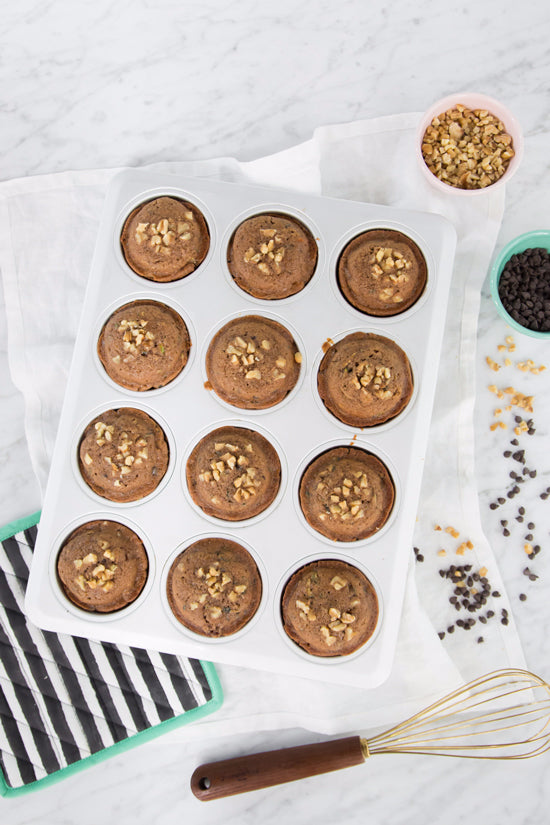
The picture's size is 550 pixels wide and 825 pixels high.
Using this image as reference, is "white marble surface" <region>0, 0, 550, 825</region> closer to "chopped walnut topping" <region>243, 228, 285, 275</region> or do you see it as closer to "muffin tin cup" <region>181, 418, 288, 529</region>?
"chopped walnut topping" <region>243, 228, 285, 275</region>

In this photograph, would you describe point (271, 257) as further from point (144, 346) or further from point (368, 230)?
point (144, 346)

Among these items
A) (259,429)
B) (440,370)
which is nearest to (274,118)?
(440,370)

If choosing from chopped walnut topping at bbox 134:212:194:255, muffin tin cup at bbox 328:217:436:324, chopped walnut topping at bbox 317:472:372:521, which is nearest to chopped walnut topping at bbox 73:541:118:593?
chopped walnut topping at bbox 317:472:372:521

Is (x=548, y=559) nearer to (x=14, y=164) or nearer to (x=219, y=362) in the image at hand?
(x=219, y=362)

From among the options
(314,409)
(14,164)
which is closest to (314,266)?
(314,409)

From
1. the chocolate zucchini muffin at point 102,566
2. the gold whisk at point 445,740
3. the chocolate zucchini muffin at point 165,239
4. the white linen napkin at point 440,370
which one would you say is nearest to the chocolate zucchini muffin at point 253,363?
the chocolate zucchini muffin at point 165,239
